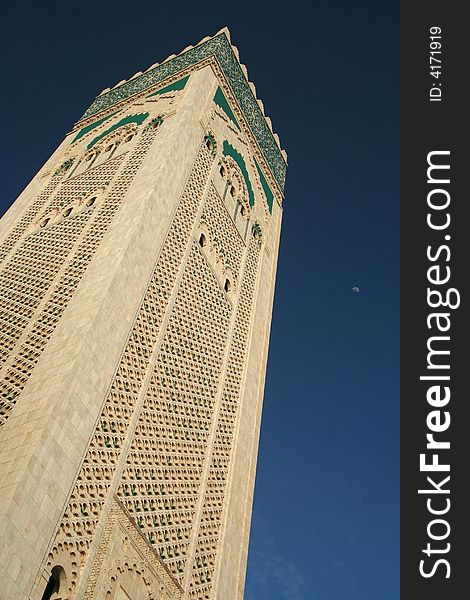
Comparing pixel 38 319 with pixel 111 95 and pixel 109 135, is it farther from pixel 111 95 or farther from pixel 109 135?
pixel 111 95

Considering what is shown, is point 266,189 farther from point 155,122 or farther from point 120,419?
point 120,419

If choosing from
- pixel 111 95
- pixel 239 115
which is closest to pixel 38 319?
pixel 239 115

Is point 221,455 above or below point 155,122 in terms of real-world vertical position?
below

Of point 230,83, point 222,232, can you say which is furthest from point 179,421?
point 230,83

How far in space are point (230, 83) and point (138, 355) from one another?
5.53 meters

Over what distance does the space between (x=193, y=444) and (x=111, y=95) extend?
657 centimetres

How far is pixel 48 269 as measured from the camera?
227 inches

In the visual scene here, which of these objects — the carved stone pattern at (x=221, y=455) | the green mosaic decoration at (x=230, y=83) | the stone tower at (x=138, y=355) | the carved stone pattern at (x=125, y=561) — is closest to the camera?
the stone tower at (x=138, y=355)

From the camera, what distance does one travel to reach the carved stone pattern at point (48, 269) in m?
4.60

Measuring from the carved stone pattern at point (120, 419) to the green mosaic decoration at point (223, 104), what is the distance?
2.68 meters

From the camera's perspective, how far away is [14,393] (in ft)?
14.0

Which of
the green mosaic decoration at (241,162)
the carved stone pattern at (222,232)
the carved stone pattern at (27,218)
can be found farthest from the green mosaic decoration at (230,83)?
the carved stone pattern at (222,232)

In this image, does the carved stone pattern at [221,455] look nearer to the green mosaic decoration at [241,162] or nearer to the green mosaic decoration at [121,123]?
the green mosaic decoration at [241,162]

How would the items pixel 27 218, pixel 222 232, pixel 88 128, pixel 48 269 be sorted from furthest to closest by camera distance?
pixel 88 128 → pixel 222 232 → pixel 27 218 → pixel 48 269
